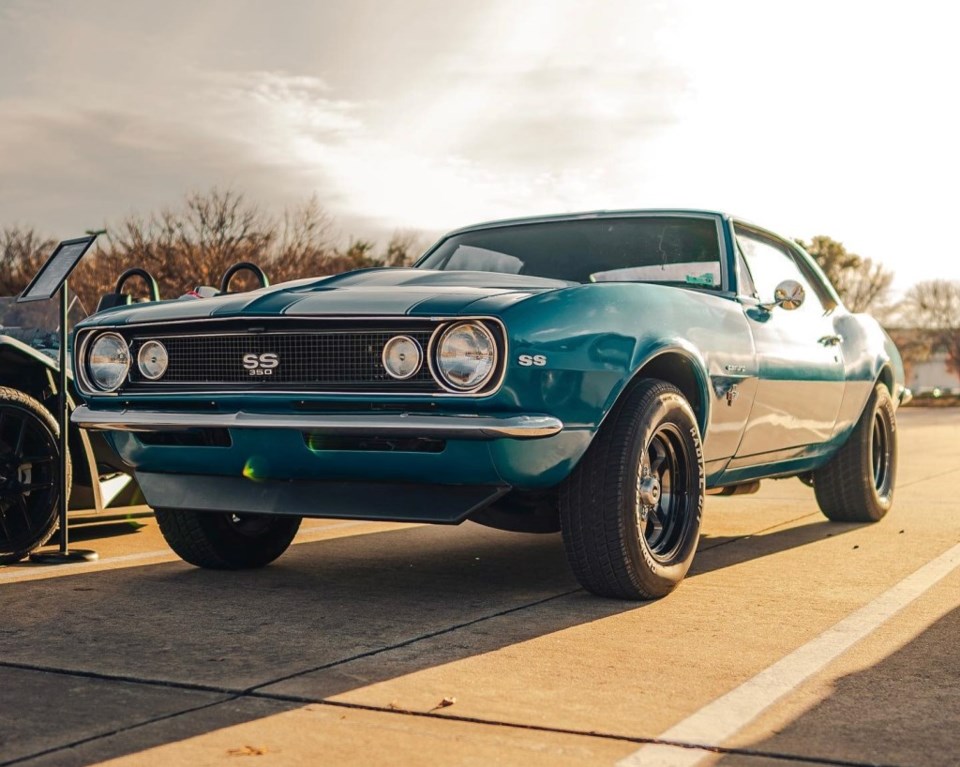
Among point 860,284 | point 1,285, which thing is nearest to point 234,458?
point 1,285

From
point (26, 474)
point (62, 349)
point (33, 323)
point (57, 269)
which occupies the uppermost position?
point (57, 269)

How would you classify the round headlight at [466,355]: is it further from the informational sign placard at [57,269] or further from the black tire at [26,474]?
the informational sign placard at [57,269]

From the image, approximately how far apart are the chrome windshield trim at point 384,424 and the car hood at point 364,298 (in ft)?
1.11

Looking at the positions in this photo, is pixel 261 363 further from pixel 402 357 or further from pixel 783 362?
pixel 783 362

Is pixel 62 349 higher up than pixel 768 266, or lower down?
lower down

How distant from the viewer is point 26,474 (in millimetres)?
5590

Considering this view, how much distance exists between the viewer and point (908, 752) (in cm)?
278

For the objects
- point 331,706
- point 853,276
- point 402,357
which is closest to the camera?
point 331,706

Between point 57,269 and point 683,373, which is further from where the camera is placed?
point 57,269

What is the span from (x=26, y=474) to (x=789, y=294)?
3464 mm

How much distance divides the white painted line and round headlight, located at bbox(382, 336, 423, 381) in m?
1.43

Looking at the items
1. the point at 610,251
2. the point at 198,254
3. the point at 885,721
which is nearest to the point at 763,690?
the point at 885,721

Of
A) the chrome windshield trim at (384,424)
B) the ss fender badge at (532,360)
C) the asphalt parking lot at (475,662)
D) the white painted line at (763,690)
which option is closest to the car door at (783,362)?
the asphalt parking lot at (475,662)

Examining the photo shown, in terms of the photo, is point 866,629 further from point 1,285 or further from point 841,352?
point 1,285
